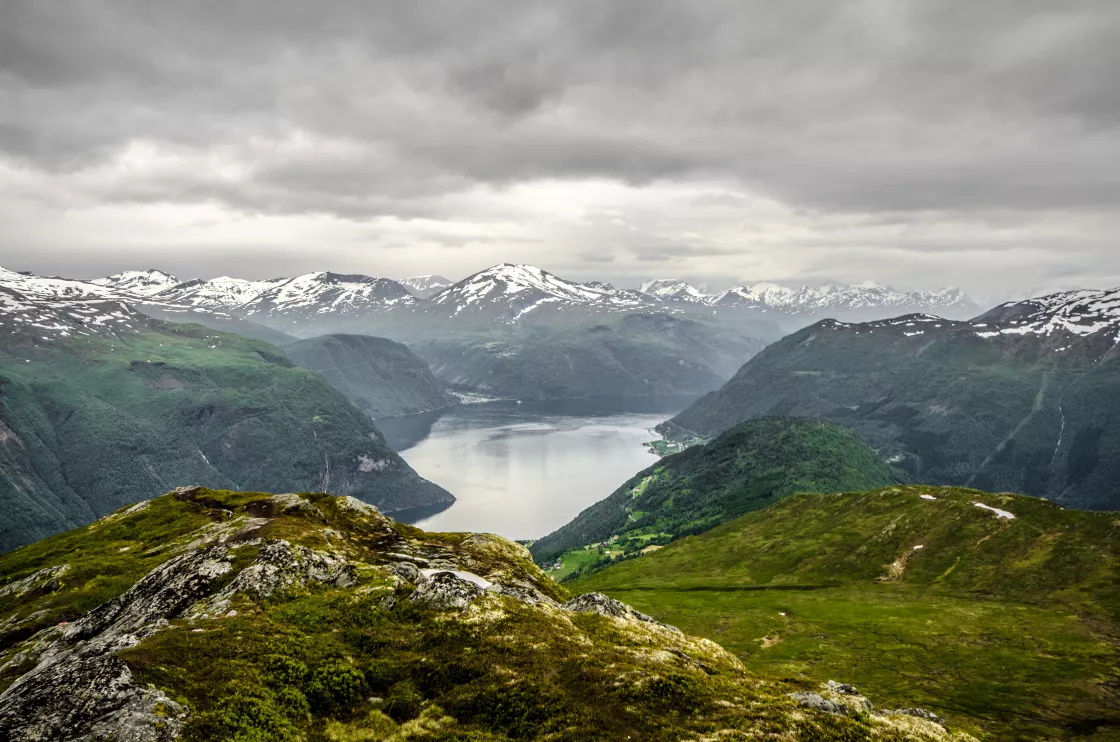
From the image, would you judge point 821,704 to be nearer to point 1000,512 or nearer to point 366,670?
point 366,670

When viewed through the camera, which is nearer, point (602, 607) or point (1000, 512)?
point (602, 607)

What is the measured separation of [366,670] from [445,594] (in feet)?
29.4

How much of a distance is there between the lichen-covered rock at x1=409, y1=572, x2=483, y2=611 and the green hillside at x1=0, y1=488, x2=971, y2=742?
0.13 meters

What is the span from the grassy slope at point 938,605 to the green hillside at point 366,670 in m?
55.3

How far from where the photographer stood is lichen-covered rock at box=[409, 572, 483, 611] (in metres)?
44.0

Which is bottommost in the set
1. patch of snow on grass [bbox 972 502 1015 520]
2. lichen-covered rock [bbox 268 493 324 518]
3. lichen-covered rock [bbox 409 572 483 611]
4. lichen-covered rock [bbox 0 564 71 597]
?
patch of snow on grass [bbox 972 502 1015 520]

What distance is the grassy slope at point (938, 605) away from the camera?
8344 cm

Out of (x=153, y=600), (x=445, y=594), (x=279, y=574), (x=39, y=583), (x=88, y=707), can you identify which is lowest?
(x=39, y=583)

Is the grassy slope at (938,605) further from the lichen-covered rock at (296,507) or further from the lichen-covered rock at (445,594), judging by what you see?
the lichen-covered rock at (296,507)

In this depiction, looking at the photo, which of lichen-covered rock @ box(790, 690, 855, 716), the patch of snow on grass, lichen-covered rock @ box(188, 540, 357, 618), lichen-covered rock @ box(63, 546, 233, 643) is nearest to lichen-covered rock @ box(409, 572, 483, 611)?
lichen-covered rock @ box(188, 540, 357, 618)

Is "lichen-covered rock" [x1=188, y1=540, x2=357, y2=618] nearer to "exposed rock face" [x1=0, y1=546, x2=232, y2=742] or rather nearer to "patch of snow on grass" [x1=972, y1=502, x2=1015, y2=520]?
"exposed rock face" [x1=0, y1=546, x2=232, y2=742]

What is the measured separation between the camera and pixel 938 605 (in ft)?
416

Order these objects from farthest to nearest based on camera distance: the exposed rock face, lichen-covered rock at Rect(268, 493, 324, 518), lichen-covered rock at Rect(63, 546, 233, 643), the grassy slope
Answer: the grassy slope → lichen-covered rock at Rect(268, 493, 324, 518) → lichen-covered rock at Rect(63, 546, 233, 643) → the exposed rock face

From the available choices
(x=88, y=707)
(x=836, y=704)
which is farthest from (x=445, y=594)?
(x=836, y=704)
